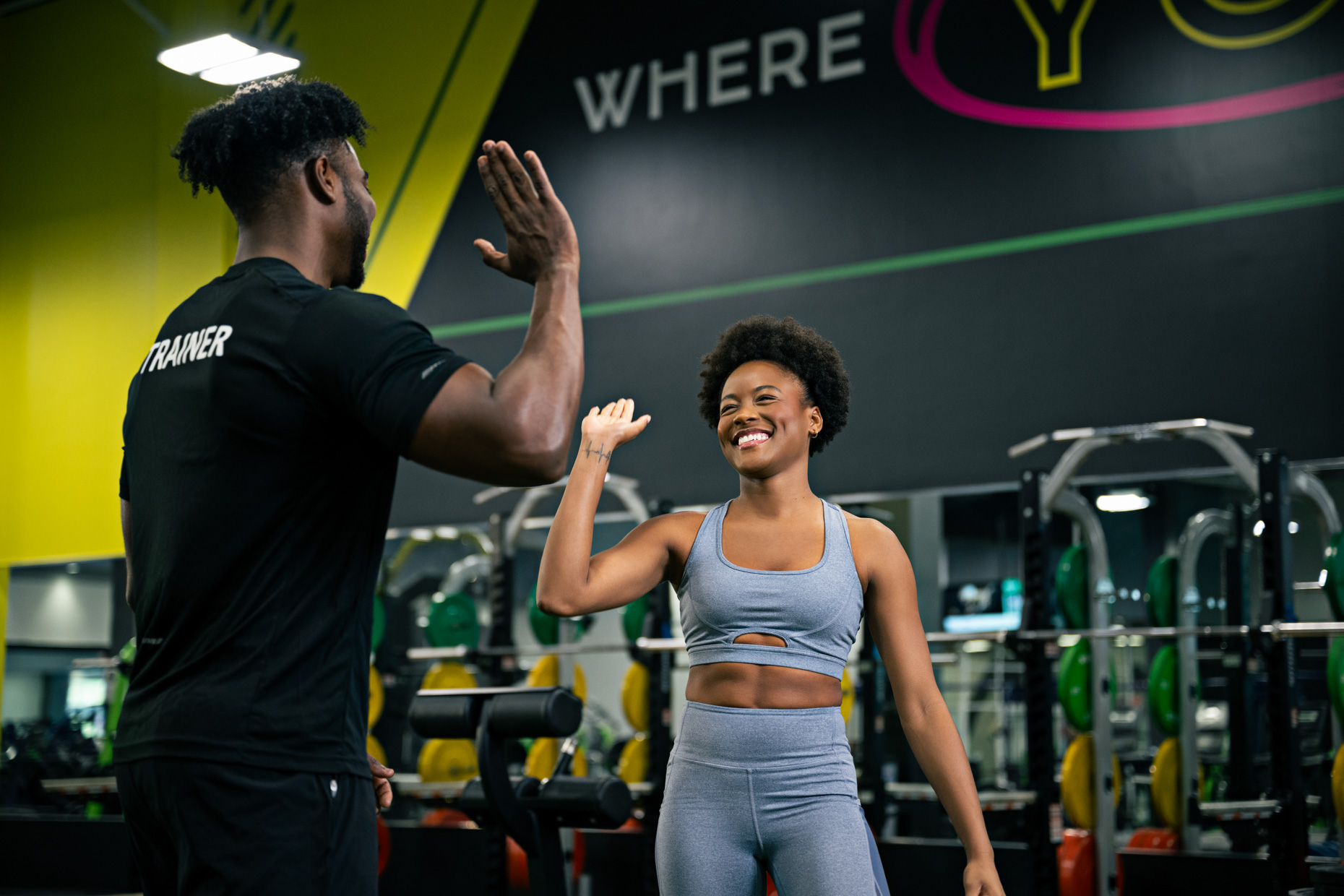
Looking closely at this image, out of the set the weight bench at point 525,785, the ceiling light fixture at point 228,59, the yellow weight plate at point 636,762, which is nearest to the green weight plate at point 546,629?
the yellow weight plate at point 636,762

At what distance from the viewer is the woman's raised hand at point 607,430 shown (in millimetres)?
2186

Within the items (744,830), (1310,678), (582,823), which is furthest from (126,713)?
(1310,678)

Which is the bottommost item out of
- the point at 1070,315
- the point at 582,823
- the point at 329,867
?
the point at 582,823

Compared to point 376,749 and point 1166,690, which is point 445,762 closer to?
point 376,749

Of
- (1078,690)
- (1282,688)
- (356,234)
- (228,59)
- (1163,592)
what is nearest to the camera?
(356,234)

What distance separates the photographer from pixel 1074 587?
194 inches

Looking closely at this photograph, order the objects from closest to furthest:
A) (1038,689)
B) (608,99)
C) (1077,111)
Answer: (1038,689), (1077,111), (608,99)

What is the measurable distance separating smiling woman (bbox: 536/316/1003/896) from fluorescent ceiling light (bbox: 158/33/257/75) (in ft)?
16.5

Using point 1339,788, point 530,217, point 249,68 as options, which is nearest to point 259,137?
point 530,217

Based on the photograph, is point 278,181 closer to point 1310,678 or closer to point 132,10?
point 1310,678

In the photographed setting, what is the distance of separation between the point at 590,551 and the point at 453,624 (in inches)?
170

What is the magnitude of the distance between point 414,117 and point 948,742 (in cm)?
637

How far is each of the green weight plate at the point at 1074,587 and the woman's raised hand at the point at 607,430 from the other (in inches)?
123

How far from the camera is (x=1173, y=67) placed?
5.50 metres
